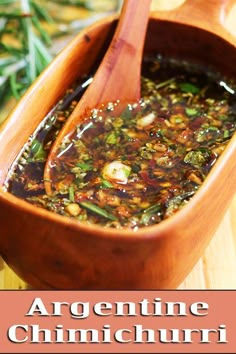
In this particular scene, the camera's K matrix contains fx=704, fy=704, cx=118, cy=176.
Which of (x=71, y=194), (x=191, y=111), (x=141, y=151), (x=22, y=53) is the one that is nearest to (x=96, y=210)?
(x=71, y=194)

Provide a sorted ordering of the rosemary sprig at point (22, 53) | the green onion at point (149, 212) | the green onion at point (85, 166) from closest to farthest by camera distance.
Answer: the green onion at point (149, 212), the green onion at point (85, 166), the rosemary sprig at point (22, 53)


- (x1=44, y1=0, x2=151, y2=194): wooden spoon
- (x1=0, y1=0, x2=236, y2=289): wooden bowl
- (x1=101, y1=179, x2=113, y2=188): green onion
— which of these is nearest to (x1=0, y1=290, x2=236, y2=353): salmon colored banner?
(x1=0, y1=0, x2=236, y2=289): wooden bowl

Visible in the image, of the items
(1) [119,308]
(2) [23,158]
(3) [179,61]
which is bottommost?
(1) [119,308]

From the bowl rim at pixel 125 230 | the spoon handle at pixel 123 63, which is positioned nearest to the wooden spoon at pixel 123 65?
the spoon handle at pixel 123 63

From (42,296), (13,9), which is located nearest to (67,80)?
(42,296)

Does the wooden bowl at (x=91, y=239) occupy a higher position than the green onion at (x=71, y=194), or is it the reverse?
the green onion at (x=71, y=194)

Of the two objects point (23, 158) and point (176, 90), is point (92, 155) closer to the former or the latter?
point (23, 158)

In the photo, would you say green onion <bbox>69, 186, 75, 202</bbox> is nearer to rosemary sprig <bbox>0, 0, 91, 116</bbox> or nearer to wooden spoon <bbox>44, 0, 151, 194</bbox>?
wooden spoon <bbox>44, 0, 151, 194</bbox>

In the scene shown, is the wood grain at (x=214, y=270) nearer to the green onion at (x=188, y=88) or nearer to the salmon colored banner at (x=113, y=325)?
the salmon colored banner at (x=113, y=325)
